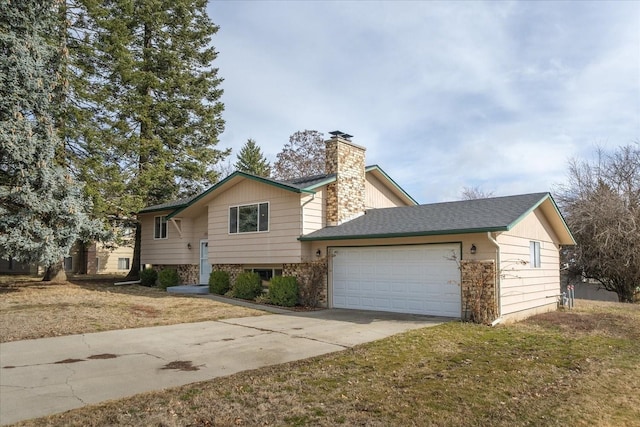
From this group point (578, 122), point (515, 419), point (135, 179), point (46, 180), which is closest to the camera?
point (515, 419)

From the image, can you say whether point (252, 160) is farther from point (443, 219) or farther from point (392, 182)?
point (443, 219)

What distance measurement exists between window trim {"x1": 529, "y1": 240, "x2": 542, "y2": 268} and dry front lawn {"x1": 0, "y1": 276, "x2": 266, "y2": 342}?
28.0ft

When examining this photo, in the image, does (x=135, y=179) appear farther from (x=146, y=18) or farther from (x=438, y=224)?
(x=438, y=224)

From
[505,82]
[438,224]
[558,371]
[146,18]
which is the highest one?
[146,18]

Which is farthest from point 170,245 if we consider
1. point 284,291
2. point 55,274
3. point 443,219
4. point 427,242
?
point 443,219

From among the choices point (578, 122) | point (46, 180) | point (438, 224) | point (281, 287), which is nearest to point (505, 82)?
point (578, 122)

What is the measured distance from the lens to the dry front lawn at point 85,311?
988cm

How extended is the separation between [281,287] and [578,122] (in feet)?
42.4

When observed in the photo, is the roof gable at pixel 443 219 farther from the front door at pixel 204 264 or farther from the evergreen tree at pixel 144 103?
the evergreen tree at pixel 144 103

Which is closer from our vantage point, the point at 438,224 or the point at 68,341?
the point at 68,341

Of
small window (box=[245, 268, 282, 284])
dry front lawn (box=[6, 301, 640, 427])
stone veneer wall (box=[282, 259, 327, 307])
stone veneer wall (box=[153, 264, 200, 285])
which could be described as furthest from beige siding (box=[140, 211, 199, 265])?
dry front lawn (box=[6, 301, 640, 427])

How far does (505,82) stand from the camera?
1490cm

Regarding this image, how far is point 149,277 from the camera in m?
22.0

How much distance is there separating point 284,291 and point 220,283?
3841 millimetres
